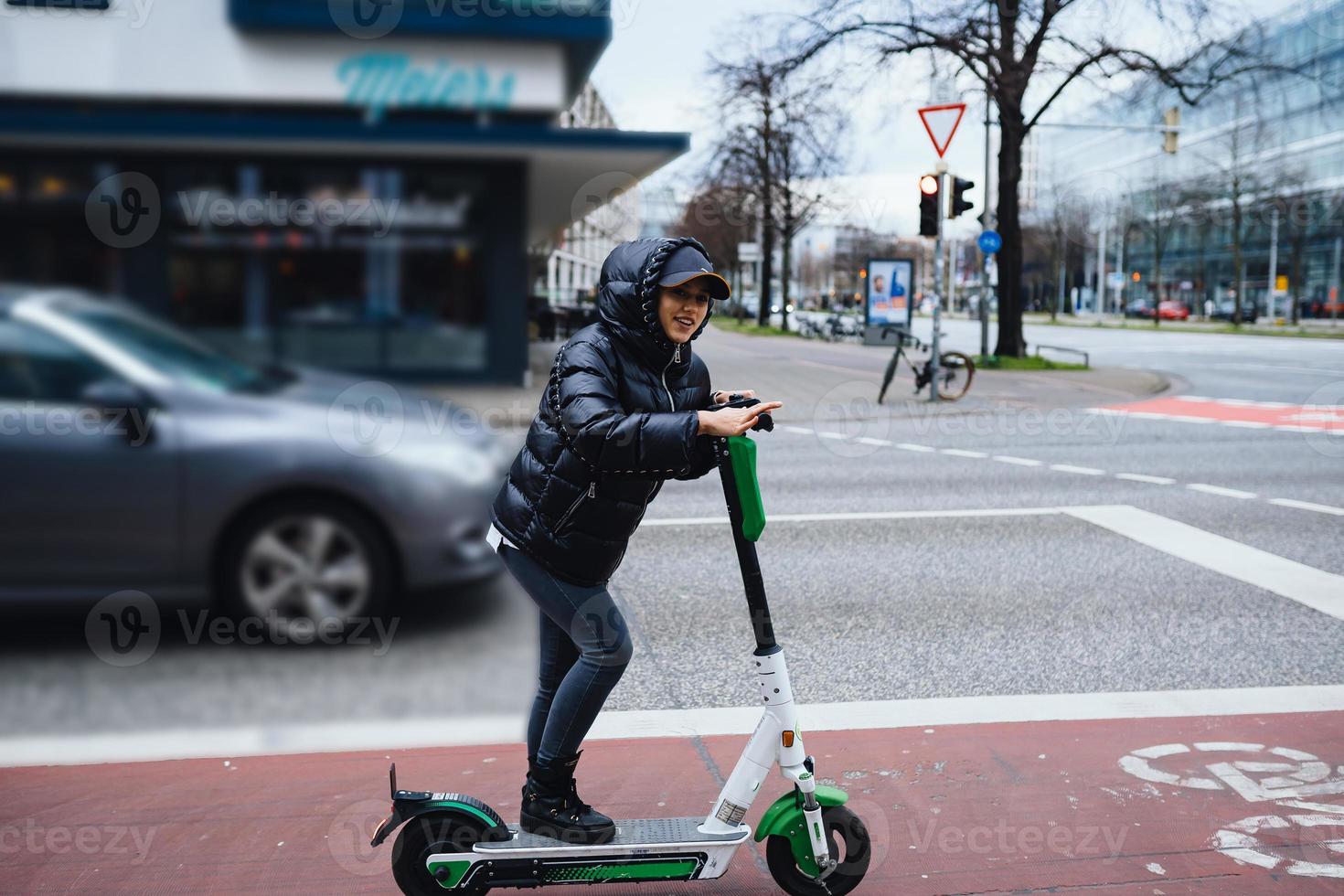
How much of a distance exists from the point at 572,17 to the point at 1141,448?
8437 mm

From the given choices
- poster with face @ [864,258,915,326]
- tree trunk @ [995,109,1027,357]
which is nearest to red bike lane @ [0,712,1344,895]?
tree trunk @ [995,109,1027,357]

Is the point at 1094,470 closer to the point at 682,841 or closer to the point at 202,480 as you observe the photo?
the point at 202,480

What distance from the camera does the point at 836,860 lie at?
2982mm


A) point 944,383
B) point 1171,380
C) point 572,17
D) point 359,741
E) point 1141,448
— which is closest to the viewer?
point 359,741

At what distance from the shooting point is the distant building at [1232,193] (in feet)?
192

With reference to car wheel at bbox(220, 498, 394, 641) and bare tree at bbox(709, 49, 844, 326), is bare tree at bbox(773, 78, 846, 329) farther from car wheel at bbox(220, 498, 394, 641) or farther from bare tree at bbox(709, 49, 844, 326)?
car wheel at bbox(220, 498, 394, 641)

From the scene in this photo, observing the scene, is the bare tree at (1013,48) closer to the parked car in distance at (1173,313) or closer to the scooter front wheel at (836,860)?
the scooter front wheel at (836,860)

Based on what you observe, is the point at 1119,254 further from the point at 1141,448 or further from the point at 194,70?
the point at 194,70

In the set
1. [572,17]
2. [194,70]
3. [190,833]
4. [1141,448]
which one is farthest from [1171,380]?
[190,833]

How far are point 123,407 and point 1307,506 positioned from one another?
318 inches

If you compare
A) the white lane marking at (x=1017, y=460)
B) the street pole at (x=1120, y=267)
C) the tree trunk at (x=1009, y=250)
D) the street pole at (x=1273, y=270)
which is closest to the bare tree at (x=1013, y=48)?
the tree trunk at (x=1009, y=250)

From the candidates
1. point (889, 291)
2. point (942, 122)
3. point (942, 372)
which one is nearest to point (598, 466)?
point (942, 122)

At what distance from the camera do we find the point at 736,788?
9.62ft

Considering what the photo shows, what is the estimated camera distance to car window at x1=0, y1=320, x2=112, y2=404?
4.34 meters
